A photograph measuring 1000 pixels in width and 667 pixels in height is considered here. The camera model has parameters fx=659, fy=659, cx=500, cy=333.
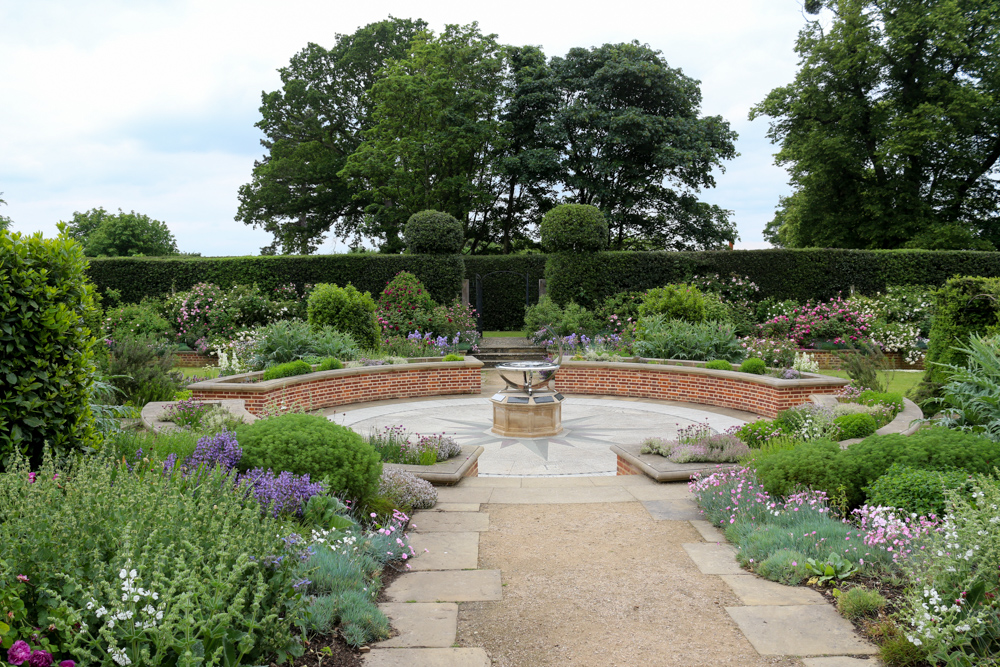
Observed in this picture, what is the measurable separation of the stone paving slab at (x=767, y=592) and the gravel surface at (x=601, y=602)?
8 cm

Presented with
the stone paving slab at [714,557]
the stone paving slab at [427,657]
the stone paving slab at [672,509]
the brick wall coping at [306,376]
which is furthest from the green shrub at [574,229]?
the stone paving slab at [427,657]

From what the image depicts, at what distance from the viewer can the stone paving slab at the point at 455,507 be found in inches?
215

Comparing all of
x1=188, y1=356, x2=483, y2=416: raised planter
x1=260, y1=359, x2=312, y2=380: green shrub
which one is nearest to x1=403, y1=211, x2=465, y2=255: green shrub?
x1=188, y1=356, x2=483, y2=416: raised planter

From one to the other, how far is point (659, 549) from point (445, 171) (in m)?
23.1

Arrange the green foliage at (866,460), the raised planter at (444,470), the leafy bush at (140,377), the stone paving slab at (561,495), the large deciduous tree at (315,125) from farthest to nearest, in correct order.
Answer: the large deciduous tree at (315,125)
the leafy bush at (140,377)
the raised planter at (444,470)
the stone paving slab at (561,495)
the green foliage at (866,460)

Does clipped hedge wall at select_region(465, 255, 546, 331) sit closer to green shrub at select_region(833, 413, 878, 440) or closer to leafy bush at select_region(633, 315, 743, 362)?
leafy bush at select_region(633, 315, 743, 362)

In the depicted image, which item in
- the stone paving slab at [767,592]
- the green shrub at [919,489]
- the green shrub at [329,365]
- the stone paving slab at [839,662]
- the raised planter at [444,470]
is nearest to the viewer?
the stone paving slab at [839,662]

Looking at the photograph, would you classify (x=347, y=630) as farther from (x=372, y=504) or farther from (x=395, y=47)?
(x=395, y=47)

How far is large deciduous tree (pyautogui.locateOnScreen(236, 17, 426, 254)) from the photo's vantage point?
28297mm

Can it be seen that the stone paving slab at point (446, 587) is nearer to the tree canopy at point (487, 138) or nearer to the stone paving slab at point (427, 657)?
the stone paving slab at point (427, 657)

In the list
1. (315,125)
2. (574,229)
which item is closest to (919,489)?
(574,229)

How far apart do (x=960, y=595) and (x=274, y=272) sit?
18.7 meters

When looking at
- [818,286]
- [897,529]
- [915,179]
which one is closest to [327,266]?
[818,286]

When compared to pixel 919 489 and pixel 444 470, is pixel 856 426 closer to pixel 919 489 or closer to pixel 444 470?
pixel 919 489
